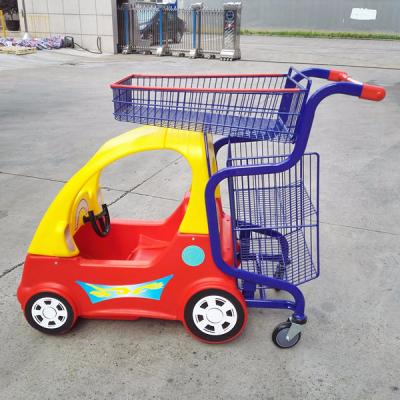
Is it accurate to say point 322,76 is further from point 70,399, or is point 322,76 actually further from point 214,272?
point 70,399

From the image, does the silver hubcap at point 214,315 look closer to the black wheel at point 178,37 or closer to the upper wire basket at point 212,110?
the upper wire basket at point 212,110

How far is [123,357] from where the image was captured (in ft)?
7.86

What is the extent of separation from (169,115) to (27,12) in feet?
62.3

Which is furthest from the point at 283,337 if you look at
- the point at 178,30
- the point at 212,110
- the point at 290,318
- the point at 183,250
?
the point at 178,30

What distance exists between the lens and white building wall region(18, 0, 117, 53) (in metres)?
16.9

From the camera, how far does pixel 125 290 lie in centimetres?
247

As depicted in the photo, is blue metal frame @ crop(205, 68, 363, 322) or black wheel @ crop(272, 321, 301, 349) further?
black wheel @ crop(272, 321, 301, 349)

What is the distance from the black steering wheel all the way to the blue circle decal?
27.5 inches

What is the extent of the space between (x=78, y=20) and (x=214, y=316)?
17590mm

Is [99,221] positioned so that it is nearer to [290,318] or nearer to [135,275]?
[135,275]

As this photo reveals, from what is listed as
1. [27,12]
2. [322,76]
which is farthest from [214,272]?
[27,12]

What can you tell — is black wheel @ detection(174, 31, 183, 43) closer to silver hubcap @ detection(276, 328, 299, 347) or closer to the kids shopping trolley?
the kids shopping trolley

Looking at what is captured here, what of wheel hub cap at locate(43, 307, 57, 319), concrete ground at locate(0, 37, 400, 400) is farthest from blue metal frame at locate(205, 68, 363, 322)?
wheel hub cap at locate(43, 307, 57, 319)

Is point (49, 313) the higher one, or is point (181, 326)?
point (49, 313)
